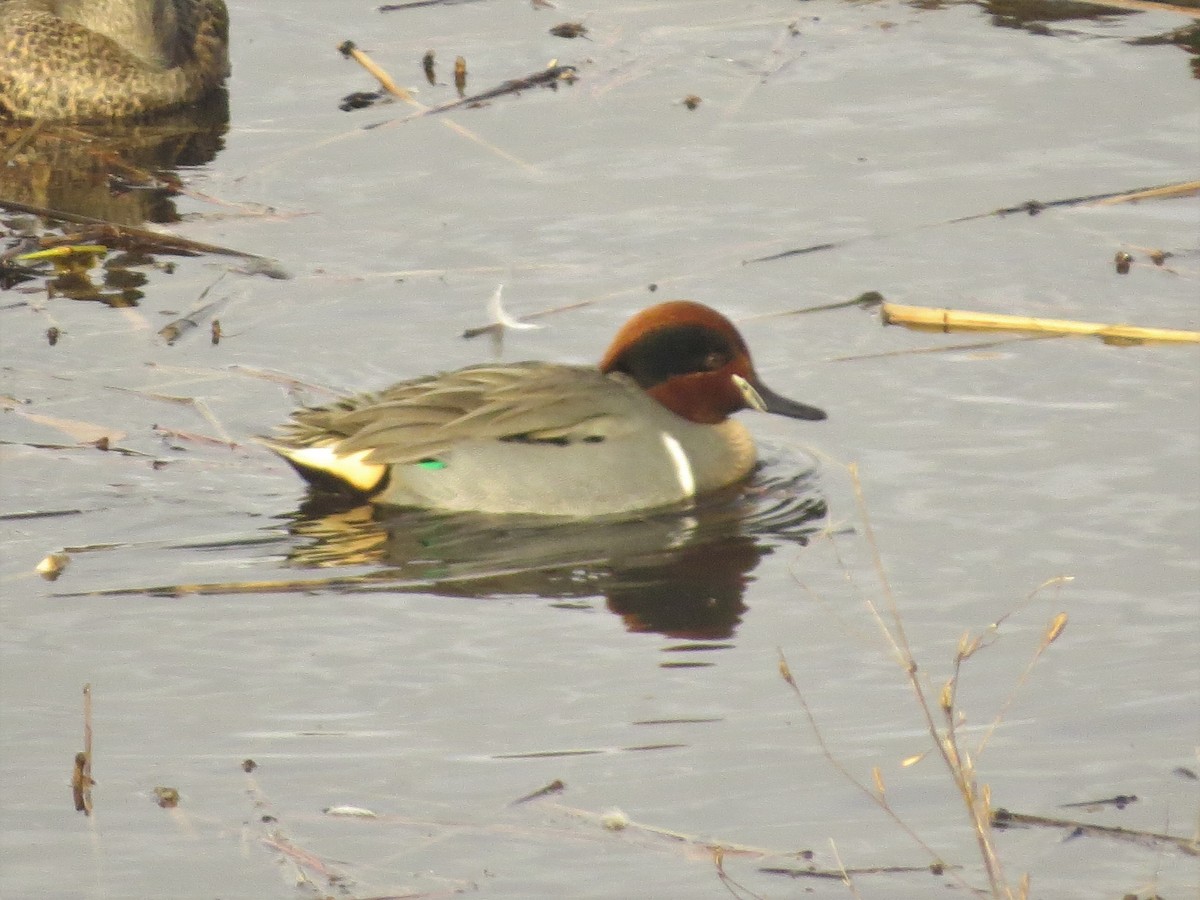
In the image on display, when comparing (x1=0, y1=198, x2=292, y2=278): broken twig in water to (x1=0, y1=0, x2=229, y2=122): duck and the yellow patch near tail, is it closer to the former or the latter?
(x1=0, y1=0, x2=229, y2=122): duck

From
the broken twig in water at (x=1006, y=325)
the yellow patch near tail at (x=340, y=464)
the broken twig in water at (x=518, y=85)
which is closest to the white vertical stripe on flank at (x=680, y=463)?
the yellow patch near tail at (x=340, y=464)

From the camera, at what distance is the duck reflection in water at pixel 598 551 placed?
6.83 metres

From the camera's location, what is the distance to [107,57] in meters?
11.9

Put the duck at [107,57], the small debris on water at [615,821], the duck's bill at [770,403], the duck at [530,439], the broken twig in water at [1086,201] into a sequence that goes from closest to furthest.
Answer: the small debris on water at [615,821] → the duck at [530,439] → the duck's bill at [770,403] → the broken twig in water at [1086,201] → the duck at [107,57]

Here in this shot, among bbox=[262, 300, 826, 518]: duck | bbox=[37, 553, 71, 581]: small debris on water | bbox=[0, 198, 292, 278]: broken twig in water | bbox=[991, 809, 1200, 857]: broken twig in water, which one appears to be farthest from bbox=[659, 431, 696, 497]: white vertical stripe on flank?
bbox=[991, 809, 1200, 857]: broken twig in water

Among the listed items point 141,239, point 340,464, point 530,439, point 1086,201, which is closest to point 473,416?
point 530,439

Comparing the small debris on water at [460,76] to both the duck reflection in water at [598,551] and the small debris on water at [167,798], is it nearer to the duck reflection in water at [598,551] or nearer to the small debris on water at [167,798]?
the duck reflection in water at [598,551]

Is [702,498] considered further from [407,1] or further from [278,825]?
[407,1]

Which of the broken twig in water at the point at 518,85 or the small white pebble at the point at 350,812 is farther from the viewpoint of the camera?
the broken twig in water at the point at 518,85

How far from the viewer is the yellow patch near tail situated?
24.6 ft

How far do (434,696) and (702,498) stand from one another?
75.0 inches

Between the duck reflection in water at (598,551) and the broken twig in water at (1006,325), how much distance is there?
3.85 ft

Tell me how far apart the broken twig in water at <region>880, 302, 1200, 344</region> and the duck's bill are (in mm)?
1053

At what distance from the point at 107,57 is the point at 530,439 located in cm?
541
